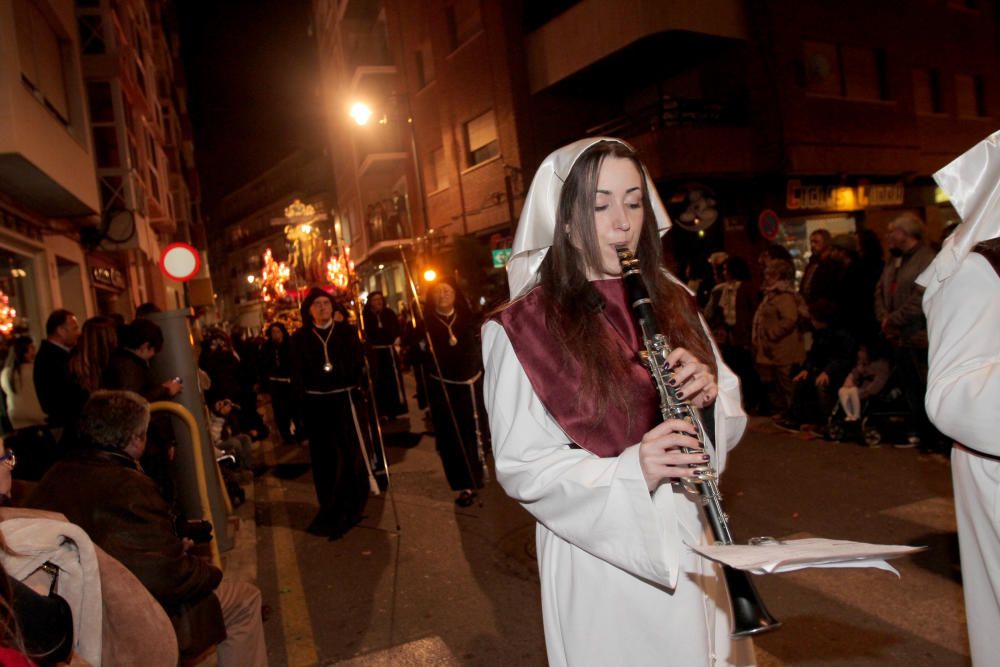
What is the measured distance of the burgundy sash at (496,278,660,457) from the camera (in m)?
1.93

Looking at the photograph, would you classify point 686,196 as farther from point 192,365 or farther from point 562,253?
point 562,253

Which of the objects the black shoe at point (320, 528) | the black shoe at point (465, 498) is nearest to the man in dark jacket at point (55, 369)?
the black shoe at point (320, 528)

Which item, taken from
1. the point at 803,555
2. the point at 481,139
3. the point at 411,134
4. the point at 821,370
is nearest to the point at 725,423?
the point at 803,555

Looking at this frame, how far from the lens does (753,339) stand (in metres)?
8.70

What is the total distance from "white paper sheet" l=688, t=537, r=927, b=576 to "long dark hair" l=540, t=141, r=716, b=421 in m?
0.58

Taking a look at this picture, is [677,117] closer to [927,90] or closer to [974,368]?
[927,90]

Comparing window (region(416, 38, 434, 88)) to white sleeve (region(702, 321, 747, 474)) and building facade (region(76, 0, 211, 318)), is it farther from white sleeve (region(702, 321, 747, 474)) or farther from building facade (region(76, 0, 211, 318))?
white sleeve (region(702, 321, 747, 474))

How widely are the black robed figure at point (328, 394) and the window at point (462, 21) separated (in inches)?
629

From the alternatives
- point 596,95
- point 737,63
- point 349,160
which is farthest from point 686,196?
point 349,160

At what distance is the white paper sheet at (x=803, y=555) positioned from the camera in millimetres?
1364

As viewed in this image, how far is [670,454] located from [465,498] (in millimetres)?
5415

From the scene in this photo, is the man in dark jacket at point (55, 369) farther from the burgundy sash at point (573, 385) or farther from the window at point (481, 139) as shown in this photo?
the window at point (481, 139)

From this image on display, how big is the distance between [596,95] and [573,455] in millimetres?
18927

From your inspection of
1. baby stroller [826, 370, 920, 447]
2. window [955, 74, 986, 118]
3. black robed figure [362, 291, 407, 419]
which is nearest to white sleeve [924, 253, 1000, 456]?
baby stroller [826, 370, 920, 447]
